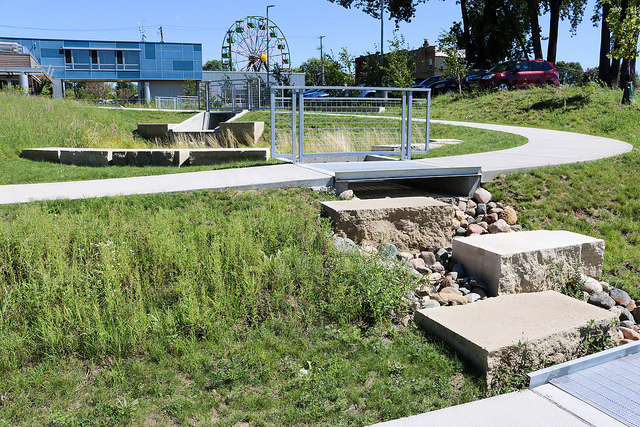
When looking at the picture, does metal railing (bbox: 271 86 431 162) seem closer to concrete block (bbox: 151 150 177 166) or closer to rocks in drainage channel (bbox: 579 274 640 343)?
concrete block (bbox: 151 150 177 166)

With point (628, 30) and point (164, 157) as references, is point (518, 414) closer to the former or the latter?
point (164, 157)

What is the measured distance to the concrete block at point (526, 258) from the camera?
213 inches

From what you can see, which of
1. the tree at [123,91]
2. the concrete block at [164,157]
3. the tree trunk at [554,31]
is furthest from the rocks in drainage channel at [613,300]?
the tree at [123,91]

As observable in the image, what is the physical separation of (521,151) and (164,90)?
51.9 m

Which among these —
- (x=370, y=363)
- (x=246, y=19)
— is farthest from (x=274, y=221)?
(x=246, y=19)

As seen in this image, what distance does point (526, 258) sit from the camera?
216 inches

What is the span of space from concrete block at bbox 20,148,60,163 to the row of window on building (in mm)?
46593

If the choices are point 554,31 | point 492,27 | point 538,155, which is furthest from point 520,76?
point 538,155

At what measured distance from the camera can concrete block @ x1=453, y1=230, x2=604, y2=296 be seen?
5.41m

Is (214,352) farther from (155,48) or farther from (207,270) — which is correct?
(155,48)

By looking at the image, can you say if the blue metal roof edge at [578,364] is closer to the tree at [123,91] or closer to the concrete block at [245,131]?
the concrete block at [245,131]

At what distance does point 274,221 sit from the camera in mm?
5773

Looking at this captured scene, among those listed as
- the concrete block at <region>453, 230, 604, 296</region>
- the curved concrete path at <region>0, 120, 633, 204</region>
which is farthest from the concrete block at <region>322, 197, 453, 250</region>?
the curved concrete path at <region>0, 120, 633, 204</region>

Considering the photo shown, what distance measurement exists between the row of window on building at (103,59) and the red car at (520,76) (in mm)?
40241
